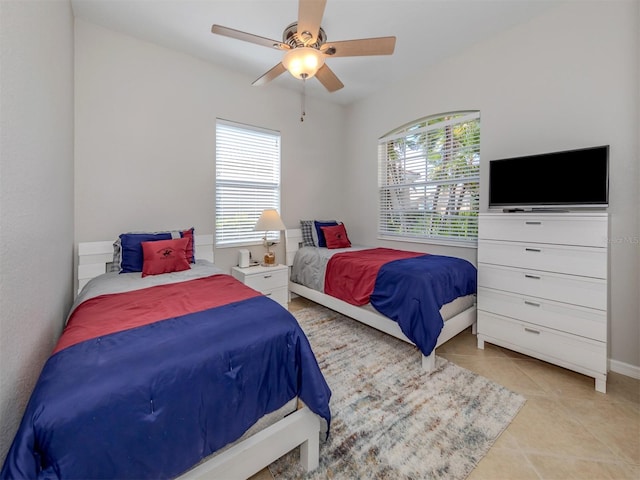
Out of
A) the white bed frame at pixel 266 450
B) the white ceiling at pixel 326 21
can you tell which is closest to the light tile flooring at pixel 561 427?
the white bed frame at pixel 266 450

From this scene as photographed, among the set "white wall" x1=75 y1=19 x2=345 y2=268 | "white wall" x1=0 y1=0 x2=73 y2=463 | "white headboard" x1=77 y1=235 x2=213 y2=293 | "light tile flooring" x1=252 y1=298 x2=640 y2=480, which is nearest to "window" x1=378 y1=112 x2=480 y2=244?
"light tile flooring" x1=252 y1=298 x2=640 y2=480

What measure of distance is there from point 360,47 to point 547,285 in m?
2.28

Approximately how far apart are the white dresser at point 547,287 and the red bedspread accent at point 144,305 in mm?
2065

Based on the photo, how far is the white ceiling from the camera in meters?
2.27

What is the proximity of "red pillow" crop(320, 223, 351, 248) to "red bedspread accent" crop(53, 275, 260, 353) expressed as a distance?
186 cm

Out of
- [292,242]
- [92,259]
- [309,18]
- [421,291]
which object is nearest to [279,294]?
[292,242]

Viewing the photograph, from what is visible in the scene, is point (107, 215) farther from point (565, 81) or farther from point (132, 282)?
point (565, 81)

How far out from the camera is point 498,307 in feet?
7.64

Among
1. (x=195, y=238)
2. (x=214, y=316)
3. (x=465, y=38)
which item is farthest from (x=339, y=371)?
(x=465, y=38)

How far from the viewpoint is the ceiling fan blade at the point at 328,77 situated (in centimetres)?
221

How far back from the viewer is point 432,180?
134 inches

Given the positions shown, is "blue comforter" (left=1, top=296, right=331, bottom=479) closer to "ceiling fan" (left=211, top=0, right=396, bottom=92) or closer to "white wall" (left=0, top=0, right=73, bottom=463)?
"white wall" (left=0, top=0, right=73, bottom=463)

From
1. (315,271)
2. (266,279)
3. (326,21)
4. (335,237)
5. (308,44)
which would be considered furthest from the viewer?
(335,237)

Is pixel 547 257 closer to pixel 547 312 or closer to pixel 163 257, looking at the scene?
pixel 547 312
